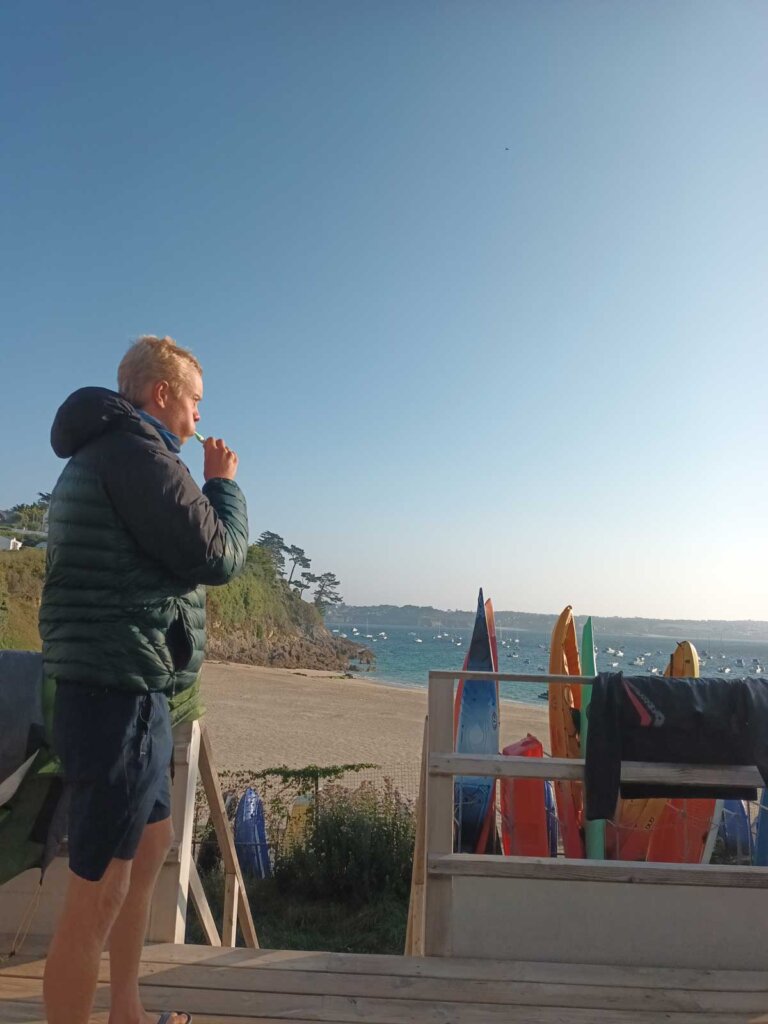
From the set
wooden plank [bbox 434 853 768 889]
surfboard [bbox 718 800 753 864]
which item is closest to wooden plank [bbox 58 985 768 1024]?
wooden plank [bbox 434 853 768 889]

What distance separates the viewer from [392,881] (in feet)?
20.6

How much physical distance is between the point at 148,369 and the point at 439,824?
1.92 meters

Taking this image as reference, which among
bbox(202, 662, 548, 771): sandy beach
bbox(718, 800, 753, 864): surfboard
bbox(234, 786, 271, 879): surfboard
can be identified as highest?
bbox(718, 800, 753, 864): surfboard

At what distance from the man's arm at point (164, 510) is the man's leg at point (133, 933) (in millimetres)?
748

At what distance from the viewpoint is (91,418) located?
172 cm

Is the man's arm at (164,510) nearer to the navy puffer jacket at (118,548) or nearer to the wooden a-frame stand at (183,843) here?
the navy puffer jacket at (118,548)

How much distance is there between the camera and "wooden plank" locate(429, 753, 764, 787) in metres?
2.69

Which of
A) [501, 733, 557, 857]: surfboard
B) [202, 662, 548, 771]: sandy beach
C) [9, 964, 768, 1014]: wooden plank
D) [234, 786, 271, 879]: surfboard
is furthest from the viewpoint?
[202, 662, 548, 771]: sandy beach

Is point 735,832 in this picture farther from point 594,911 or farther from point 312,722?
point 312,722

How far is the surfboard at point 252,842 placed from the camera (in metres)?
6.75

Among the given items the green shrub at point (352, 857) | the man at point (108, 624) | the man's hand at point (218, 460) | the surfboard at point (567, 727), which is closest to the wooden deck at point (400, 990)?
the man at point (108, 624)

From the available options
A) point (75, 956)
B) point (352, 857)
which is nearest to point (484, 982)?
point (75, 956)

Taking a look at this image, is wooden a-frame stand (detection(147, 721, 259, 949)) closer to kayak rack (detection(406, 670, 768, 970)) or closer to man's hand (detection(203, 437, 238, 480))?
kayak rack (detection(406, 670, 768, 970))

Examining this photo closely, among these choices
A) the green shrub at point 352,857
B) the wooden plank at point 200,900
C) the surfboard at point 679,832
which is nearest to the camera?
the wooden plank at point 200,900
